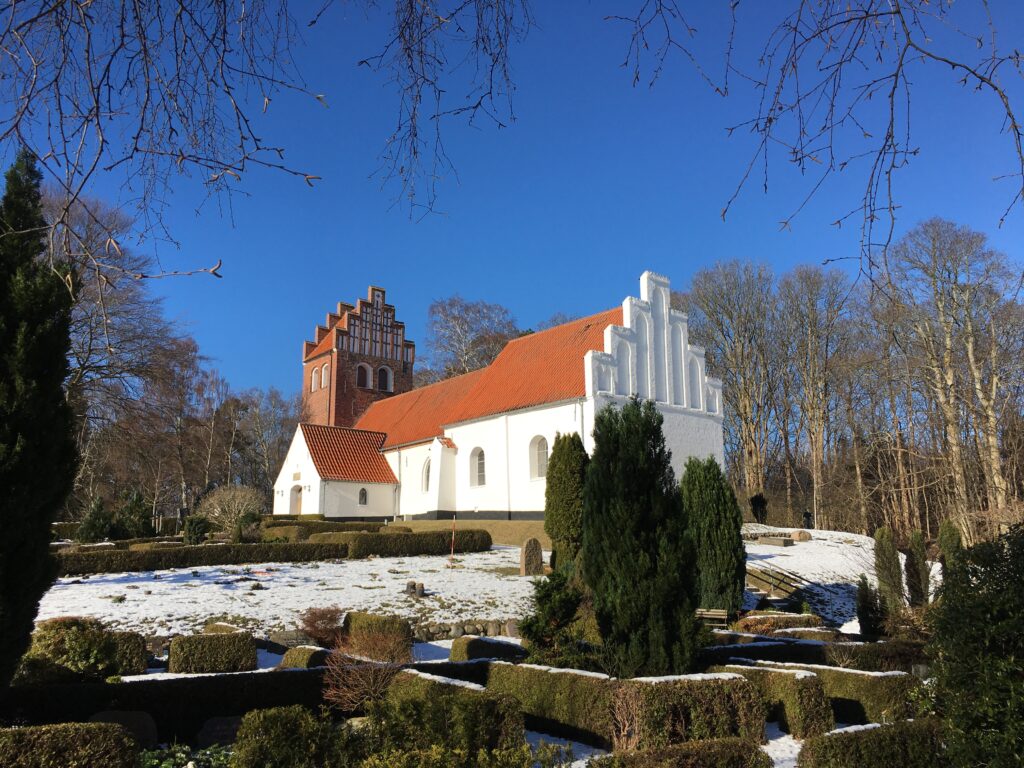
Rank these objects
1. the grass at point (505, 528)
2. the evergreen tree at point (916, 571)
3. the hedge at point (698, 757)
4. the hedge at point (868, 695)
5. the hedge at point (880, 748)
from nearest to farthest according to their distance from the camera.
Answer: the hedge at point (698, 757) → the hedge at point (880, 748) → the hedge at point (868, 695) → the evergreen tree at point (916, 571) → the grass at point (505, 528)

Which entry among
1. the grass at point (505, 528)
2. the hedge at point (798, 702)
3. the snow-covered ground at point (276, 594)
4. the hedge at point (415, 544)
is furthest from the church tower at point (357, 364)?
the hedge at point (798, 702)

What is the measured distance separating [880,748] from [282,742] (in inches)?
158

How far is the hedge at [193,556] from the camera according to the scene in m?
16.2

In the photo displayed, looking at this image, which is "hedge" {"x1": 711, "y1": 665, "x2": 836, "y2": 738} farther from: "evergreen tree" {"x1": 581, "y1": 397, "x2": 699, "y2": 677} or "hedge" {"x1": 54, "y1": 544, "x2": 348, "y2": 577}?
"hedge" {"x1": 54, "y1": 544, "x2": 348, "y2": 577}

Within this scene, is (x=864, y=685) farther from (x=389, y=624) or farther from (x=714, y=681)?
(x=389, y=624)

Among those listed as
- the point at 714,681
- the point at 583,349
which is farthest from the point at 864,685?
the point at 583,349

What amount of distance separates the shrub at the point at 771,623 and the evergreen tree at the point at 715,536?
1152 mm

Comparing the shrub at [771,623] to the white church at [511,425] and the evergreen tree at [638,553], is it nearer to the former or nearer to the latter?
the evergreen tree at [638,553]

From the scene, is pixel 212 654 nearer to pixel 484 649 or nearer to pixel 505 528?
pixel 484 649

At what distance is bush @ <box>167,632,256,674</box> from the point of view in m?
9.02

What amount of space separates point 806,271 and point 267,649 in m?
33.5

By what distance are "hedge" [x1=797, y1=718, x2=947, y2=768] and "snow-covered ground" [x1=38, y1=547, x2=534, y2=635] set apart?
915cm

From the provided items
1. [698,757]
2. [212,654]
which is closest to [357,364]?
[212,654]

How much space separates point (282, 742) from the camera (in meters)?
4.98
